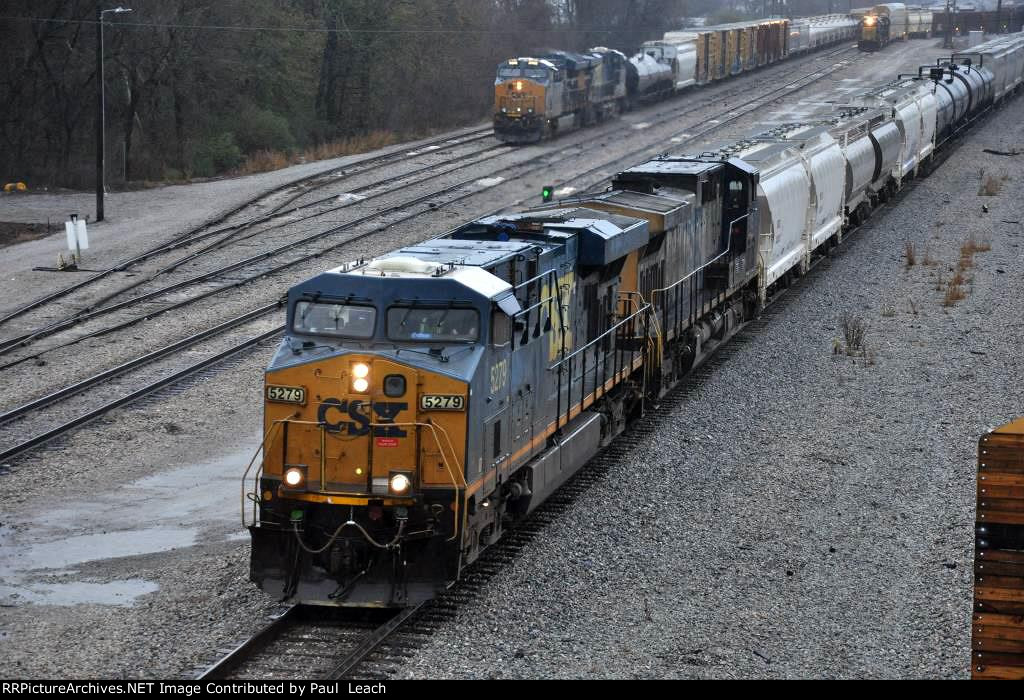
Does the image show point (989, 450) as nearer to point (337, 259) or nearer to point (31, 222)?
point (337, 259)

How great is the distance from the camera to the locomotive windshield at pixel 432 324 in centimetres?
1257

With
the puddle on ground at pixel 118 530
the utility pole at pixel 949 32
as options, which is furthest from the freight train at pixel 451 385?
the utility pole at pixel 949 32

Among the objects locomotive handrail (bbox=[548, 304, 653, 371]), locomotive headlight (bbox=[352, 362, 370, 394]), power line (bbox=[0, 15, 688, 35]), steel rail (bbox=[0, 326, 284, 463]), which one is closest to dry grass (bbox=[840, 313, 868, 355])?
locomotive handrail (bbox=[548, 304, 653, 371])

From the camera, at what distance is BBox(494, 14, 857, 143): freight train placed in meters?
49.1

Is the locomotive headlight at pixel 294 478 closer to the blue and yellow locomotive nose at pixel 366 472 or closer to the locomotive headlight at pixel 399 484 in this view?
the blue and yellow locomotive nose at pixel 366 472

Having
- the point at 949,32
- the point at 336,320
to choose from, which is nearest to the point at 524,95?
the point at 336,320

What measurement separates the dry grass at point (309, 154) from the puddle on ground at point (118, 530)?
31.2 meters

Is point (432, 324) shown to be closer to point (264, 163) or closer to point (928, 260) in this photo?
point (928, 260)

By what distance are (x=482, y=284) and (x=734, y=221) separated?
12.4 meters

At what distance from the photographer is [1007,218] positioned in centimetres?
3650

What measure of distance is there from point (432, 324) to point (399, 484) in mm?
1646

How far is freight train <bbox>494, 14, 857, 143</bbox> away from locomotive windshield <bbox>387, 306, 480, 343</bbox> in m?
37.2

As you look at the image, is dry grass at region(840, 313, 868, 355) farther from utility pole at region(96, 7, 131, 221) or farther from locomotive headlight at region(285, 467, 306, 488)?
utility pole at region(96, 7, 131, 221)

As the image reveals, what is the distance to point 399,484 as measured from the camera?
12.2 m
